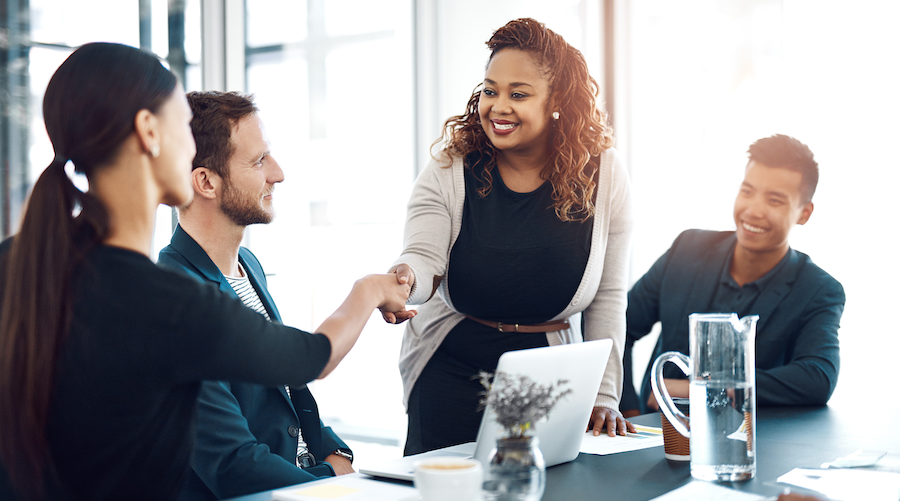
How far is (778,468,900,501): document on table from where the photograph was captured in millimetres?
1100

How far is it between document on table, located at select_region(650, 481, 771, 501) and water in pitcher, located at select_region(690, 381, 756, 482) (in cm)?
4

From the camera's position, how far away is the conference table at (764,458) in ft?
3.68

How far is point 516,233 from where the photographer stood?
5.98ft

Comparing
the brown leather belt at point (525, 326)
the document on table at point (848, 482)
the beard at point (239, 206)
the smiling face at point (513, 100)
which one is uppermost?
the smiling face at point (513, 100)

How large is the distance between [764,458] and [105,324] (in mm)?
1091

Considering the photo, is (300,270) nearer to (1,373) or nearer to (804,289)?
(804,289)

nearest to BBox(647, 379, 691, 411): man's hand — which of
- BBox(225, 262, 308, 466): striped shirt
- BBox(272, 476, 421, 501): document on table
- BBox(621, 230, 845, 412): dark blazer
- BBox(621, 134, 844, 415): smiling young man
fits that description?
BBox(621, 134, 844, 415): smiling young man

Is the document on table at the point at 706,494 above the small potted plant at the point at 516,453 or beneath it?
beneath

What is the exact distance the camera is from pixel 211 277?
1.53 meters

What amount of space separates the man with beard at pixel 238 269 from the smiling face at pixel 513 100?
54cm

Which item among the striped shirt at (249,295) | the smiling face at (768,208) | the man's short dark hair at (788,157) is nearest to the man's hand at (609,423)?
the striped shirt at (249,295)

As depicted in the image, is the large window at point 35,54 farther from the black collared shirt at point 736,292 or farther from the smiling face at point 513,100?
the black collared shirt at point 736,292

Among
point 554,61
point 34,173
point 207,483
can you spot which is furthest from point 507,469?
point 34,173

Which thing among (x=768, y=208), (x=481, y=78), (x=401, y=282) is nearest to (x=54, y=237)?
(x=401, y=282)
